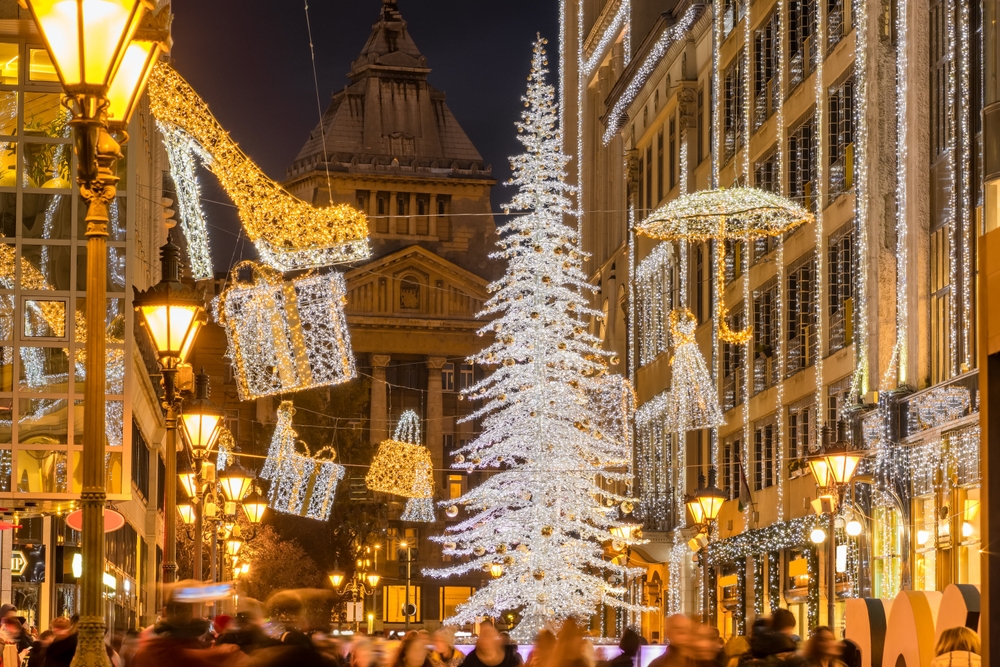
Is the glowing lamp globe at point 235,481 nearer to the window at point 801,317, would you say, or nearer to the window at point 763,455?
the window at point 801,317

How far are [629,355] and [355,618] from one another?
1322 centimetres

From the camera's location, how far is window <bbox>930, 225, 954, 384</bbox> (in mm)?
28484

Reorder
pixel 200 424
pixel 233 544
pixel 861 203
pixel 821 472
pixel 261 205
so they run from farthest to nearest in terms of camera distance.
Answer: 1. pixel 233 544
2. pixel 861 203
3. pixel 821 472
4. pixel 261 205
5. pixel 200 424

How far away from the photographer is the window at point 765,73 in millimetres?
41281

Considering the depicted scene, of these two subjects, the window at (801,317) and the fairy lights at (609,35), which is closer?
the window at (801,317)

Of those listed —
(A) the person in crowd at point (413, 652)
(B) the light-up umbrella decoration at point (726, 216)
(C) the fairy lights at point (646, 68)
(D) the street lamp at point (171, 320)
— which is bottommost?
(A) the person in crowd at point (413, 652)

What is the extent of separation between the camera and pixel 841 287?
1388 inches

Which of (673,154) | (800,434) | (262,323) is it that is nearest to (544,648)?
(262,323)

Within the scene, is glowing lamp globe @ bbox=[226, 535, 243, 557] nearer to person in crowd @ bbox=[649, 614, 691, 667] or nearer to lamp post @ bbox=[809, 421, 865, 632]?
lamp post @ bbox=[809, 421, 865, 632]

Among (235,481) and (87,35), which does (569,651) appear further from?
(235,481)

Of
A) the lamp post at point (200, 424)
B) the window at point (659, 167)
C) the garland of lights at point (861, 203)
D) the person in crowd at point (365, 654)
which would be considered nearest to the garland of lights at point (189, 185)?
the lamp post at point (200, 424)

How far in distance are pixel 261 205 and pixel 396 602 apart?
78525mm

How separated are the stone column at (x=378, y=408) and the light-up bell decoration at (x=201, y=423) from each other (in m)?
81.7

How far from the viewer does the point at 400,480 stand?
229 ft
